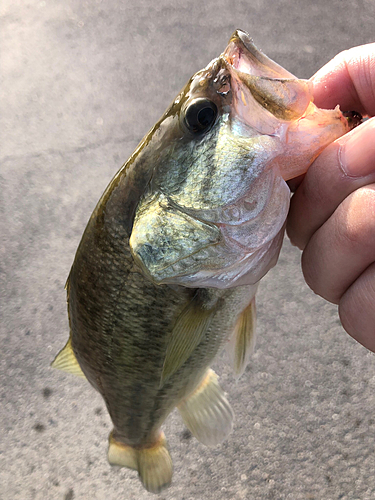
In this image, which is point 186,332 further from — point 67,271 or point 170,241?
point 67,271

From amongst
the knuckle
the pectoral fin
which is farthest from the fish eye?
the knuckle

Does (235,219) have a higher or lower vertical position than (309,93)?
lower

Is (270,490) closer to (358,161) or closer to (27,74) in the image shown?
(358,161)

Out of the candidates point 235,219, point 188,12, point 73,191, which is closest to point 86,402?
point 73,191

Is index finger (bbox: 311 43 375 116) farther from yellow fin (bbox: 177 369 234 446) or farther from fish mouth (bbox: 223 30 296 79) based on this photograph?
yellow fin (bbox: 177 369 234 446)

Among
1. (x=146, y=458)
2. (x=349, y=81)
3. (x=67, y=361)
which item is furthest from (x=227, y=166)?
(x=146, y=458)

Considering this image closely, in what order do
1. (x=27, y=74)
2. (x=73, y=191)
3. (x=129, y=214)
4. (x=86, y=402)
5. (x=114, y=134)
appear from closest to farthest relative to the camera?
(x=129, y=214) → (x=86, y=402) → (x=73, y=191) → (x=114, y=134) → (x=27, y=74)

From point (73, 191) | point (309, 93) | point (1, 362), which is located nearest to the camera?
point (309, 93)
